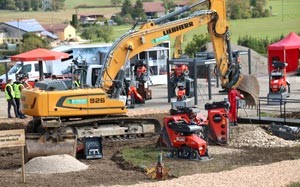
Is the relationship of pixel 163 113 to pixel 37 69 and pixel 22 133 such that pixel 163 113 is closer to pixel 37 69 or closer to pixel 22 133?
pixel 22 133

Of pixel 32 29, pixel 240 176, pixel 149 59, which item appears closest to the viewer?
pixel 240 176

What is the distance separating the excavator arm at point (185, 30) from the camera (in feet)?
104

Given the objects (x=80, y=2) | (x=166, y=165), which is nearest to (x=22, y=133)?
(x=166, y=165)

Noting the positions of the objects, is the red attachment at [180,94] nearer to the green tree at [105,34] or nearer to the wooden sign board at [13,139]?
the wooden sign board at [13,139]

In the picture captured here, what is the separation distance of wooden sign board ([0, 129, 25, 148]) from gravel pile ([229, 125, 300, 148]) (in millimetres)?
7611

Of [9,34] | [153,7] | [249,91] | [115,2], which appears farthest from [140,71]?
[115,2]

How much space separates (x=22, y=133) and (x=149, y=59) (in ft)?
95.7

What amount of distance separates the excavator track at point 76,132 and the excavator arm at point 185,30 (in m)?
3.81

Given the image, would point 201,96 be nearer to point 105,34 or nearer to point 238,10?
point 105,34

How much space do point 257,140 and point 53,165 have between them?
6.87m

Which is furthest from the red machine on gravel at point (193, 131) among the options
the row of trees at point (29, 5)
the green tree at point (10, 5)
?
Answer: the green tree at point (10, 5)

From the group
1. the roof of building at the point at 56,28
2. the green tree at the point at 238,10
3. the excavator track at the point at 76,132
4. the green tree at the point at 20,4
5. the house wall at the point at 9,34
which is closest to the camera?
the excavator track at the point at 76,132

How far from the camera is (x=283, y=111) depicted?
32.9m

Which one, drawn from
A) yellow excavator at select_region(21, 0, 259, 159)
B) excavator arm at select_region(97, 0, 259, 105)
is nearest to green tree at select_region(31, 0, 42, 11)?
excavator arm at select_region(97, 0, 259, 105)
